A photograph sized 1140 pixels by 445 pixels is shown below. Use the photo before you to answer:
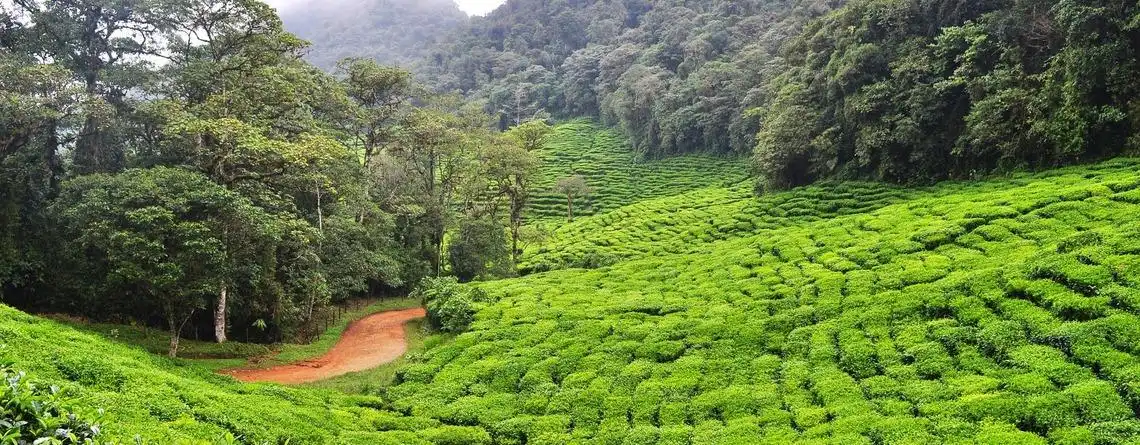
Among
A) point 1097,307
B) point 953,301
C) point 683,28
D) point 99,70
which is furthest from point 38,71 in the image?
point 683,28

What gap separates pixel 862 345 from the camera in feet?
44.5

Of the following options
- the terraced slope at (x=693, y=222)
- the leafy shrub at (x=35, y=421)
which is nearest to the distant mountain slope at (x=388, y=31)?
the terraced slope at (x=693, y=222)

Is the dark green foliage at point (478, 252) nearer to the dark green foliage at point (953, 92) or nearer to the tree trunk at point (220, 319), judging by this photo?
the tree trunk at point (220, 319)

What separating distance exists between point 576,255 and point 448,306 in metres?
12.0

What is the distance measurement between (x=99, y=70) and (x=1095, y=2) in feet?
120

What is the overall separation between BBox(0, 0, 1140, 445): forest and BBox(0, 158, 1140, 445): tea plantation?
0.27 feet

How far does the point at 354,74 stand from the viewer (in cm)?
3350

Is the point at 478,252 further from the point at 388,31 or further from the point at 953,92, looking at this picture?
the point at 388,31

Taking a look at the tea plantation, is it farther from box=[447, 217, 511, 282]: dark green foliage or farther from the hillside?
box=[447, 217, 511, 282]: dark green foliage

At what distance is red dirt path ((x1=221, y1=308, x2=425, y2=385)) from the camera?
1894cm

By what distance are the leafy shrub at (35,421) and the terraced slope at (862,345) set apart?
8666 mm

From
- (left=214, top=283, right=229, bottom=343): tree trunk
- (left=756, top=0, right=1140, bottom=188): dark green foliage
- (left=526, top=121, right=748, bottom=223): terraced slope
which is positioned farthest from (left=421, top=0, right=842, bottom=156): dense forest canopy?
(left=214, top=283, right=229, bottom=343): tree trunk

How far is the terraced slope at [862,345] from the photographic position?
10.5m

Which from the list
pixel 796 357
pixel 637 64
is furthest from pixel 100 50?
pixel 637 64
